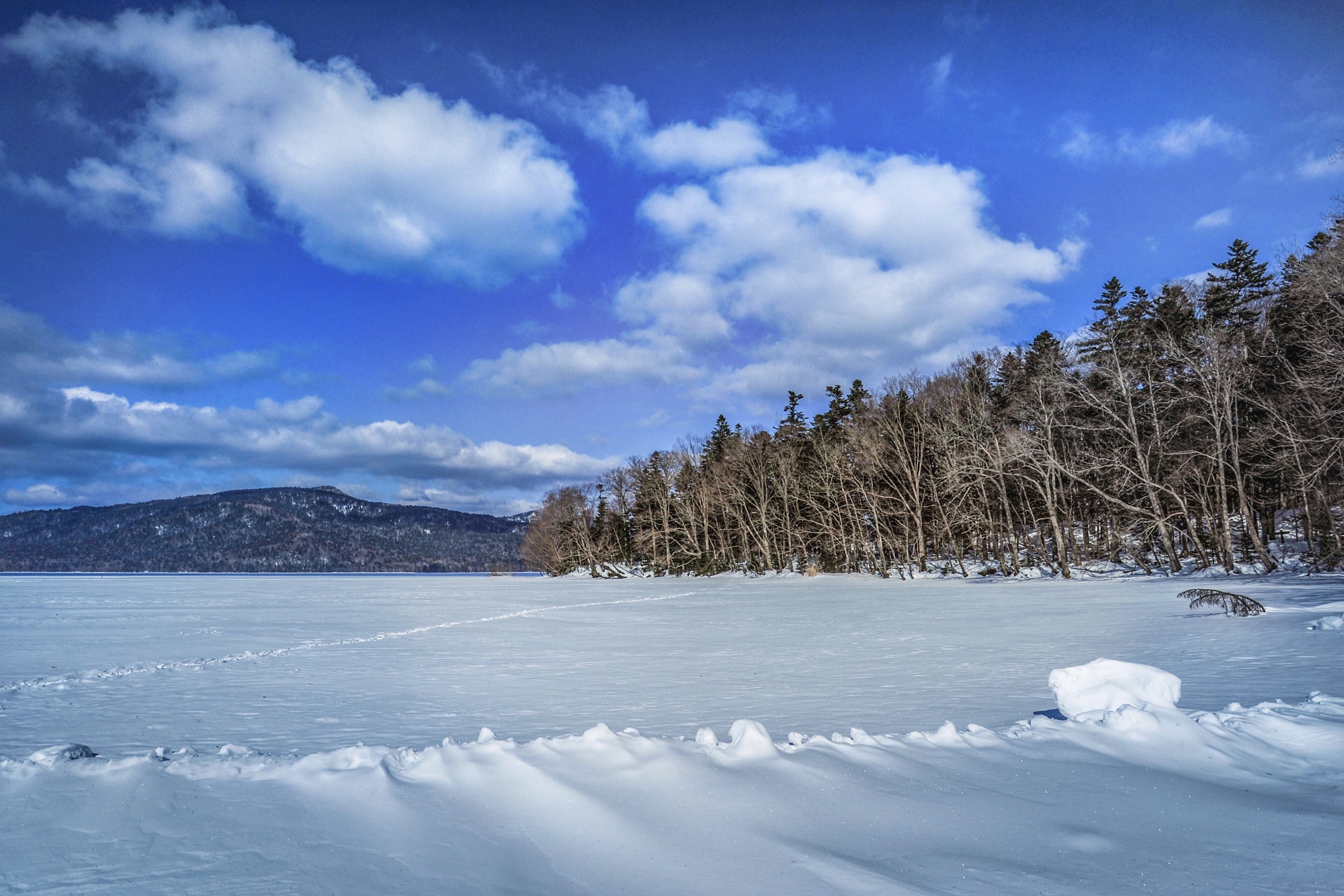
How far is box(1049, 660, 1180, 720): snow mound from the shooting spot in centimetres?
Result: 562

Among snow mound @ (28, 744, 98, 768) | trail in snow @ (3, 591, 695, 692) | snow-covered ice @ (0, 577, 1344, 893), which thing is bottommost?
trail in snow @ (3, 591, 695, 692)

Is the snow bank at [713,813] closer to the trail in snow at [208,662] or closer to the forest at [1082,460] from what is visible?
the trail in snow at [208,662]

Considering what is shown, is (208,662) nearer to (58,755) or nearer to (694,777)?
(58,755)

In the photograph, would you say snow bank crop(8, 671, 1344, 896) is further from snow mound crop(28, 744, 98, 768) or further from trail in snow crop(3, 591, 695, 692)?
trail in snow crop(3, 591, 695, 692)

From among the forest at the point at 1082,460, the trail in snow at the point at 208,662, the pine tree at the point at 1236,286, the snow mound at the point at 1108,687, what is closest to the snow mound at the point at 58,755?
the trail in snow at the point at 208,662

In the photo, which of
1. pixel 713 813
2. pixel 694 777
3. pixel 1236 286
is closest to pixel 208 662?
pixel 694 777

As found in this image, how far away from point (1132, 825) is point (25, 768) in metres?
6.48

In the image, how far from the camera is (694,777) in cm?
418

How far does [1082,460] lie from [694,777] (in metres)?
35.8

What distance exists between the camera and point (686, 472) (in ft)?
207

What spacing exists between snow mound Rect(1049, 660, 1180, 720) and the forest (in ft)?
66.2

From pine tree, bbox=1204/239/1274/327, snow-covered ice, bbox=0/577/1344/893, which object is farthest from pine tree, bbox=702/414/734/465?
snow-covered ice, bbox=0/577/1344/893

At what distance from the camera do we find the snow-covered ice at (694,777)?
3018 mm

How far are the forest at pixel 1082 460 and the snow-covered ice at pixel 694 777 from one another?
1888 centimetres
